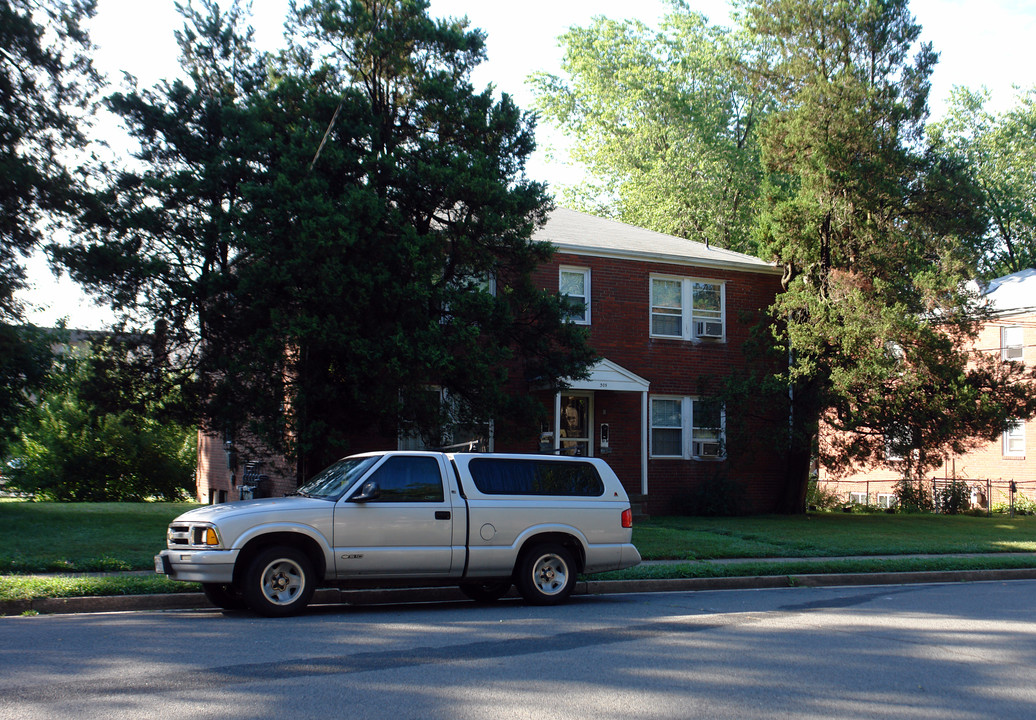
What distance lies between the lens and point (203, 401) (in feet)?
60.1

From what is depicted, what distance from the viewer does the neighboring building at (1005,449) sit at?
31.0m

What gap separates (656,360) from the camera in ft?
79.6

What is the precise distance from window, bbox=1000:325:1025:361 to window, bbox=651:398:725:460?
44.5 ft

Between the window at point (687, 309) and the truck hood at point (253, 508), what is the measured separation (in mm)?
15594

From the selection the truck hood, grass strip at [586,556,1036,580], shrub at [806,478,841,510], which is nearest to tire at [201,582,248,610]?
the truck hood

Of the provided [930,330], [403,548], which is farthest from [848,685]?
[930,330]

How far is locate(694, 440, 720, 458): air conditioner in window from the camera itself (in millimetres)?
24734

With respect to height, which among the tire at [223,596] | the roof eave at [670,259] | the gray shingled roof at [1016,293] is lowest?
the tire at [223,596]

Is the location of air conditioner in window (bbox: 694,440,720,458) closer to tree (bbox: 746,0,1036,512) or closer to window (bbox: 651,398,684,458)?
window (bbox: 651,398,684,458)

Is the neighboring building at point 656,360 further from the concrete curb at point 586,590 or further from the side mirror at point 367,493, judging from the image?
the side mirror at point 367,493

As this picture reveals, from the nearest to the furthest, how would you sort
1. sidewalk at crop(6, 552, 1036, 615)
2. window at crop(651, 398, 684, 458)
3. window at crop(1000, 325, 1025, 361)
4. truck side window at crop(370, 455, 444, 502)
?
1. sidewalk at crop(6, 552, 1036, 615)
2. truck side window at crop(370, 455, 444, 502)
3. window at crop(651, 398, 684, 458)
4. window at crop(1000, 325, 1025, 361)

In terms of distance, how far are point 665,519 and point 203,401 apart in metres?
10.8

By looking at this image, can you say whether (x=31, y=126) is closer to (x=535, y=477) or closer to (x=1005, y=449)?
(x=535, y=477)

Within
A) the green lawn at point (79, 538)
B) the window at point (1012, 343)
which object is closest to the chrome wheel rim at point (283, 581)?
the green lawn at point (79, 538)
